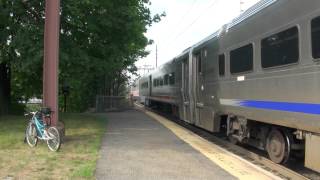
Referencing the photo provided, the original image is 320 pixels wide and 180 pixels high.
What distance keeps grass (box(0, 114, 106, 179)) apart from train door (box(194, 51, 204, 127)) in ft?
11.0

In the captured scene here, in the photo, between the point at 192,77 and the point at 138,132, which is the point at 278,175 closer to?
the point at 138,132

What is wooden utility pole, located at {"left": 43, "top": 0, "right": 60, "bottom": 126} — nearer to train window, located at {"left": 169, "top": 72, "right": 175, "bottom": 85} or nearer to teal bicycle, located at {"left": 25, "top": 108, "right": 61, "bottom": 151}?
teal bicycle, located at {"left": 25, "top": 108, "right": 61, "bottom": 151}

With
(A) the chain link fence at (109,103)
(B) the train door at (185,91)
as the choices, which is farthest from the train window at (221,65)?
(A) the chain link fence at (109,103)

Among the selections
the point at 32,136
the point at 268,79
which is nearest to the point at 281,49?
the point at 268,79

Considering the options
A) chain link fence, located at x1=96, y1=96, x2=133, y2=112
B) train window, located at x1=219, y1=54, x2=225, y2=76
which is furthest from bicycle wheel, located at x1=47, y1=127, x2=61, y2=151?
chain link fence, located at x1=96, y1=96, x2=133, y2=112

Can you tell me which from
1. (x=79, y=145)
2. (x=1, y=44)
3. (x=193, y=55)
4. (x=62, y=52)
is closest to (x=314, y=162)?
(x=79, y=145)

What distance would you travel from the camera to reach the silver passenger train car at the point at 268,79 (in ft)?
31.8

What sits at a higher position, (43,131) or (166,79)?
(166,79)

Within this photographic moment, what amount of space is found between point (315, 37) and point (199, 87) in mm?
9812

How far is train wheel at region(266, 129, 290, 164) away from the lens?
38.0 ft

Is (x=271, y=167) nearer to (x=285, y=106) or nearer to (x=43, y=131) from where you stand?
(x=285, y=106)

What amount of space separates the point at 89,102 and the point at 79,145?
29.1 metres

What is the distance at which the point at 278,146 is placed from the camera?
12.1 meters

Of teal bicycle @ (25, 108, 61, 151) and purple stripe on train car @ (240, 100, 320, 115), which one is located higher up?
purple stripe on train car @ (240, 100, 320, 115)
